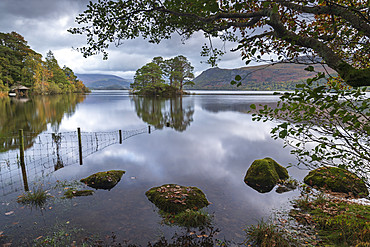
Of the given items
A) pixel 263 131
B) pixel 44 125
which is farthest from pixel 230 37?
pixel 44 125

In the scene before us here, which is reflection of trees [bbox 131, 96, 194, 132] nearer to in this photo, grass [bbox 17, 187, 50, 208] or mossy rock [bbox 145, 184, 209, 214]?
mossy rock [bbox 145, 184, 209, 214]

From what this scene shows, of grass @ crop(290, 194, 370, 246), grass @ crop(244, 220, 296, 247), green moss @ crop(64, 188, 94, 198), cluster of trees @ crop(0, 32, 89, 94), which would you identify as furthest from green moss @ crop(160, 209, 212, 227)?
cluster of trees @ crop(0, 32, 89, 94)

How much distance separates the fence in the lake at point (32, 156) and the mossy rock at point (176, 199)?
6221 millimetres

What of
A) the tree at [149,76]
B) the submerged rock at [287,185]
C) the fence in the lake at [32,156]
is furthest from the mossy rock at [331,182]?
the tree at [149,76]

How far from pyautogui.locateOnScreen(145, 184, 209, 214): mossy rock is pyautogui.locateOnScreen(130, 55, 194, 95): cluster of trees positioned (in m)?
65.0

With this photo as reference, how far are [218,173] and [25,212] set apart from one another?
885 centimetres

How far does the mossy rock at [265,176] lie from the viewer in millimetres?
9056

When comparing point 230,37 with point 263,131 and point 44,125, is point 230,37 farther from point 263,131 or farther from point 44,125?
point 44,125

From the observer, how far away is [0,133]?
1836 centimetres

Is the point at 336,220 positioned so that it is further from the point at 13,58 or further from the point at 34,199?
the point at 13,58

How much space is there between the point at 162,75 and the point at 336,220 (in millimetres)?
73258

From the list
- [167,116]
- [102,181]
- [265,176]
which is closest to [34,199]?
[102,181]

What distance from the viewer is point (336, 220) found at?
14.9ft

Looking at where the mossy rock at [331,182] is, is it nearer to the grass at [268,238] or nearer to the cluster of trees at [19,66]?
the grass at [268,238]
